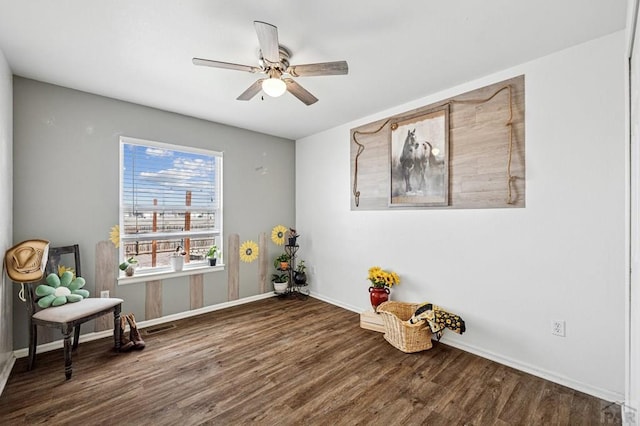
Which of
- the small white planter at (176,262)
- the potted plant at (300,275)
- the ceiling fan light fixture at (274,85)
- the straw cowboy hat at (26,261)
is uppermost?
the ceiling fan light fixture at (274,85)

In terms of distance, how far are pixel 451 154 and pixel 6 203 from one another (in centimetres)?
398

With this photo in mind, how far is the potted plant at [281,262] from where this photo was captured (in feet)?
14.6

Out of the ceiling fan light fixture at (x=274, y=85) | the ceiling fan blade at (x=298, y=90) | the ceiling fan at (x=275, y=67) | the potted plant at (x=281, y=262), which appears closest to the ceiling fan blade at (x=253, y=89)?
the ceiling fan at (x=275, y=67)

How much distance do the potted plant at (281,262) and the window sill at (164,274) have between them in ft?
2.84

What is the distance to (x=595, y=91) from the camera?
2.05 meters

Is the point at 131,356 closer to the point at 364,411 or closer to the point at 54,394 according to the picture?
the point at 54,394

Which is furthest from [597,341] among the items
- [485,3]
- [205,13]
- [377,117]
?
[205,13]

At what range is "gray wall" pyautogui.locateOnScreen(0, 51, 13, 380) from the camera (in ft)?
7.16

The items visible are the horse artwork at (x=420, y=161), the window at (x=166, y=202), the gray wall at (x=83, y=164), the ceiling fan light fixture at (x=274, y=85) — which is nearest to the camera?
the ceiling fan light fixture at (x=274, y=85)

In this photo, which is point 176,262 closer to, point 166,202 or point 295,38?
point 166,202

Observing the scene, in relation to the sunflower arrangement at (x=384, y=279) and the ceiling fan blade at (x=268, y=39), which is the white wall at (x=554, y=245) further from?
the ceiling fan blade at (x=268, y=39)

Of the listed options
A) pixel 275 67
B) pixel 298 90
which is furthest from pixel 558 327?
pixel 275 67

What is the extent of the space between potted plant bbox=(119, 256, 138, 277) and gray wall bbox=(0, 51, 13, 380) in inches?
33.2

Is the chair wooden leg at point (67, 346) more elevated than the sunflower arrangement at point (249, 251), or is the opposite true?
the sunflower arrangement at point (249, 251)
